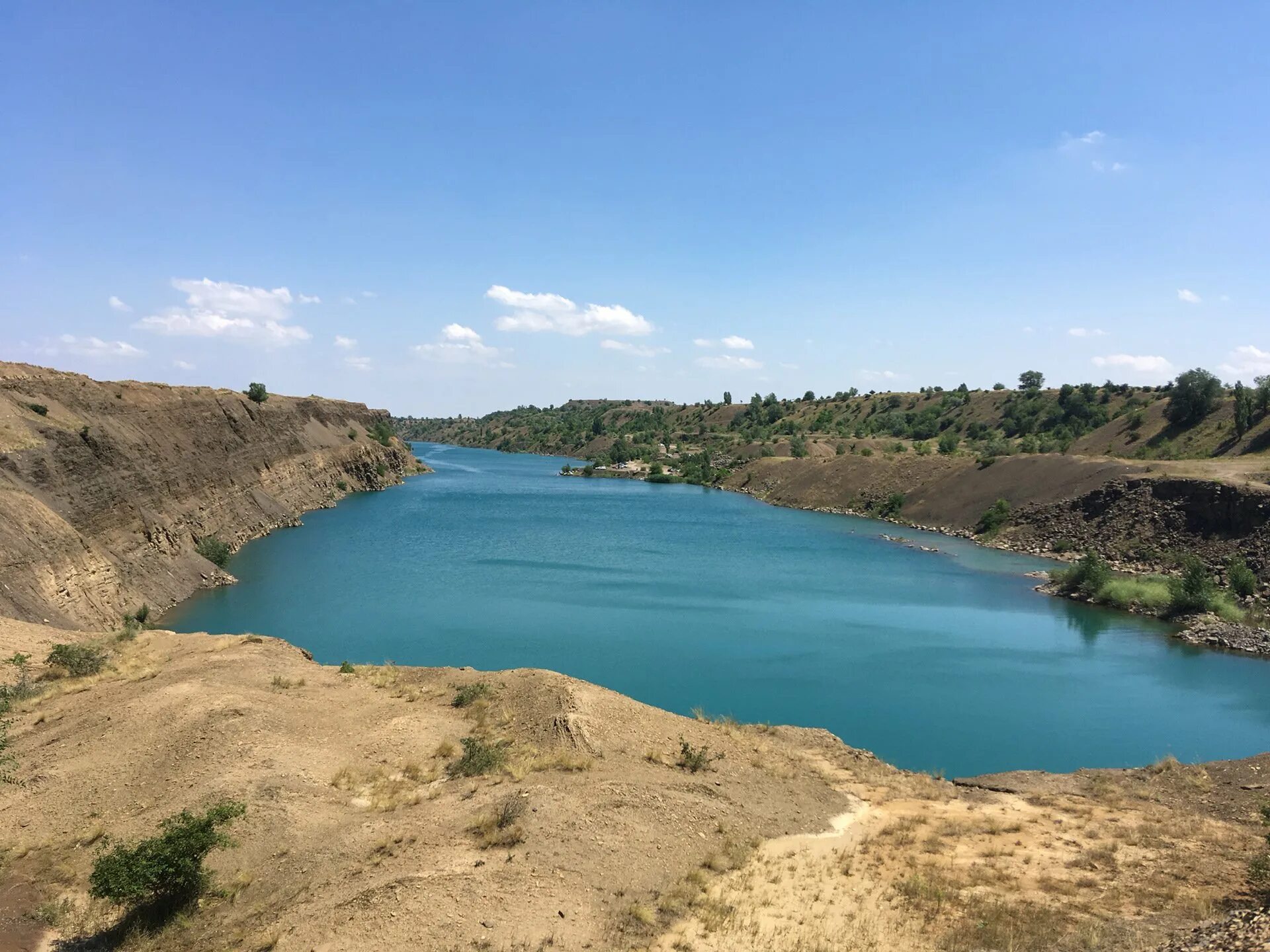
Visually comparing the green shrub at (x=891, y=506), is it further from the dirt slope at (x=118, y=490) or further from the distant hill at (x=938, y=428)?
the dirt slope at (x=118, y=490)

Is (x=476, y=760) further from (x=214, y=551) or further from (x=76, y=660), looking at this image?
(x=214, y=551)

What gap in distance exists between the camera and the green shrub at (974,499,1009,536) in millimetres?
Result: 59375

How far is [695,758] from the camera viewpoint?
1734 cm

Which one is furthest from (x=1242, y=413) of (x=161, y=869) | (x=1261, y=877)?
(x=161, y=869)

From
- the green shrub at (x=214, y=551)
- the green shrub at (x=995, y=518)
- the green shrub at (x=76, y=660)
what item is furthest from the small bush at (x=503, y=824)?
Answer: the green shrub at (x=995, y=518)

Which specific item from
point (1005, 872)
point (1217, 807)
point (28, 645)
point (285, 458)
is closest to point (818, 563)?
point (1217, 807)

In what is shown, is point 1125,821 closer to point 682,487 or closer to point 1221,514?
point 1221,514

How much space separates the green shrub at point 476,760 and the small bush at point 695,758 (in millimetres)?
4182

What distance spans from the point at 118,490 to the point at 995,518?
5968 cm

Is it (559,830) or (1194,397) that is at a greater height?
(1194,397)

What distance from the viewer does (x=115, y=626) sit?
103 ft

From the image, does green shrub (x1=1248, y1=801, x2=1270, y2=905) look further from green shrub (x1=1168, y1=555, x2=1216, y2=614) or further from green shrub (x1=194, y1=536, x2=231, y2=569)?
green shrub (x1=194, y1=536, x2=231, y2=569)

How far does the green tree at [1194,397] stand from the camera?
65.9 meters

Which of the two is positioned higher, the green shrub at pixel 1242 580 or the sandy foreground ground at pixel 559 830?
the green shrub at pixel 1242 580
